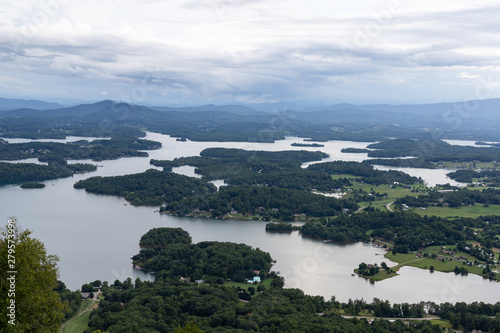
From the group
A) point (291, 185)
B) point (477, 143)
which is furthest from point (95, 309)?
point (477, 143)

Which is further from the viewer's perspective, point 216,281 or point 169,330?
point 216,281


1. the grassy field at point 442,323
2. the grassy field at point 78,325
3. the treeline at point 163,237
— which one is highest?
the treeline at point 163,237

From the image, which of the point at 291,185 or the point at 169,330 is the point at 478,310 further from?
the point at 291,185

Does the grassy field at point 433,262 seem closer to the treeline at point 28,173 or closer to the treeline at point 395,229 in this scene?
the treeline at point 395,229

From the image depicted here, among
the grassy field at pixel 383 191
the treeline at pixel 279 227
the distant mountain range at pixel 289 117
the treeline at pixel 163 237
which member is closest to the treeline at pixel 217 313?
the treeline at pixel 163 237

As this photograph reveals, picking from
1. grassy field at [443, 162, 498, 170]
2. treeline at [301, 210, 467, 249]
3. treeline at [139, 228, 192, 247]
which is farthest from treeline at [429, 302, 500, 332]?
grassy field at [443, 162, 498, 170]

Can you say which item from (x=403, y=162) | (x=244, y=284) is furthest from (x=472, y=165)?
(x=244, y=284)

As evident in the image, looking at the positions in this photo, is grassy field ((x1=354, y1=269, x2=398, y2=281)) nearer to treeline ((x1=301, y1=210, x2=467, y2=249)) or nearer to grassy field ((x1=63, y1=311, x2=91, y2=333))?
treeline ((x1=301, y1=210, x2=467, y2=249))
